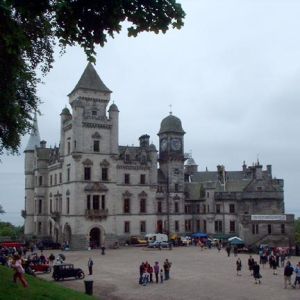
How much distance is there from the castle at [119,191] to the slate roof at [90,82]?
5.6 inches

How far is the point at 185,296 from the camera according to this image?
25.8 m

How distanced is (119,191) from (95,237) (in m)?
Answer: 8.11

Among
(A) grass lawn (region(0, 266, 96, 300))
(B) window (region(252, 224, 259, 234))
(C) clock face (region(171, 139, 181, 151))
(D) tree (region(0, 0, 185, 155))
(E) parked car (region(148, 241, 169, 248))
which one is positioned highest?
(C) clock face (region(171, 139, 181, 151))

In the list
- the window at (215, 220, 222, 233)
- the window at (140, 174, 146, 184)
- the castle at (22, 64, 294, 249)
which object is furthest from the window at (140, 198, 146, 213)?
the window at (215, 220, 222, 233)

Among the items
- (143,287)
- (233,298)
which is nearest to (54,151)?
(143,287)

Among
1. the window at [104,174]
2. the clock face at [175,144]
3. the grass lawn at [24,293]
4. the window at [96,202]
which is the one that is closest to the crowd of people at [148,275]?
the grass lawn at [24,293]

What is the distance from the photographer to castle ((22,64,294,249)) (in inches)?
2474

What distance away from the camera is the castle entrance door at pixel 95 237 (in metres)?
63.7

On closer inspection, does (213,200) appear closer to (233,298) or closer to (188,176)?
(188,176)

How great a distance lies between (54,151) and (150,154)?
1515cm

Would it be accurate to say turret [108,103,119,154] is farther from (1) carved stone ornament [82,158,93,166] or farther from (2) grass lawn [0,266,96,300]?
(2) grass lawn [0,266,96,300]

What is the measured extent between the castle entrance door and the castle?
0.48ft

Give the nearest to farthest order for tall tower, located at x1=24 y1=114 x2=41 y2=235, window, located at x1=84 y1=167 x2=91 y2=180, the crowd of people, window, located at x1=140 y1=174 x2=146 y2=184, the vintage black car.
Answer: the crowd of people, the vintage black car, window, located at x1=84 y1=167 x2=91 y2=180, window, located at x1=140 y1=174 x2=146 y2=184, tall tower, located at x1=24 y1=114 x2=41 y2=235

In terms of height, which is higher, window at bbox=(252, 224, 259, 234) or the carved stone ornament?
the carved stone ornament
